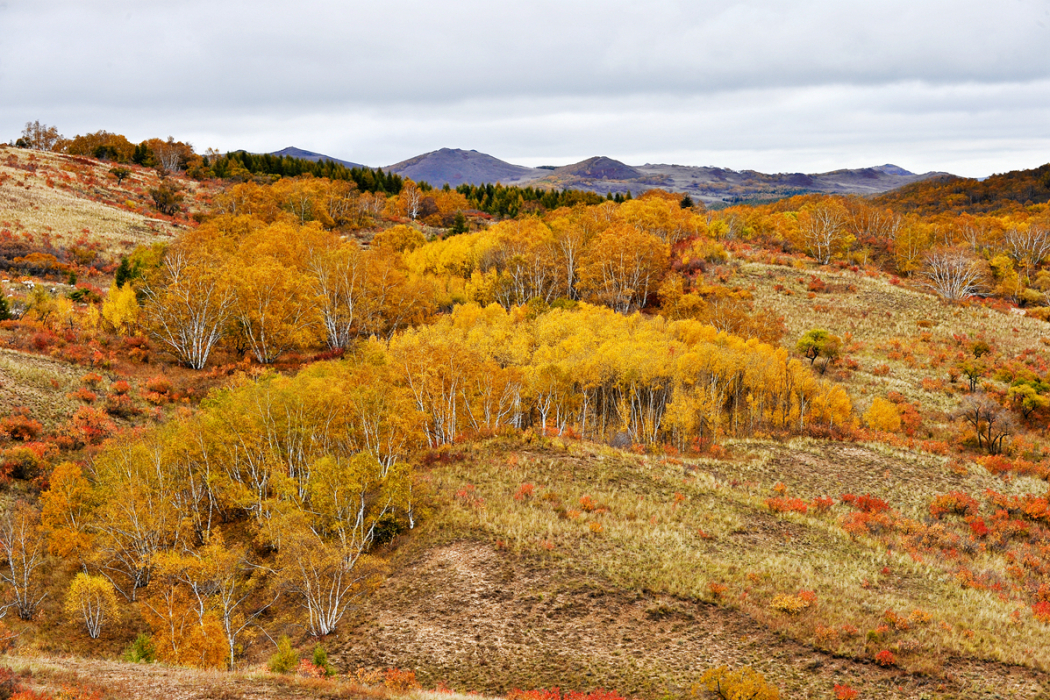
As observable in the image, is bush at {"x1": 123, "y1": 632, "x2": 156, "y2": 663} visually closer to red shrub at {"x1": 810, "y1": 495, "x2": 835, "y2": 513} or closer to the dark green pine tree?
red shrub at {"x1": 810, "y1": 495, "x2": 835, "y2": 513}

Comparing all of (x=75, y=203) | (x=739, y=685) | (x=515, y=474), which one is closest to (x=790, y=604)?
(x=739, y=685)

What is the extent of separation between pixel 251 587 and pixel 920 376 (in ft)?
229

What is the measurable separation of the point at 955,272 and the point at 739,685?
305 feet

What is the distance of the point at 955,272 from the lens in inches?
3551

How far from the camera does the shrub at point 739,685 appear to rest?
19.7 m

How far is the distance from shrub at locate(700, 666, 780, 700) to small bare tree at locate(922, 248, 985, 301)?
85534 millimetres

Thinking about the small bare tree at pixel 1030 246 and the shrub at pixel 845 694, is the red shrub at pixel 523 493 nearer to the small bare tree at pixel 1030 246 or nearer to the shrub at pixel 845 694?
the shrub at pixel 845 694

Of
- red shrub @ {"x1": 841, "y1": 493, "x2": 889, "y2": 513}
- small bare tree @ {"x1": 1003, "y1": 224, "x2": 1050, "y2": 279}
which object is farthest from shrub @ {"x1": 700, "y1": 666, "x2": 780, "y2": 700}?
small bare tree @ {"x1": 1003, "y1": 224, "x2": 1050, "y2": 279}

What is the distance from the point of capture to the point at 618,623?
25.7 metres

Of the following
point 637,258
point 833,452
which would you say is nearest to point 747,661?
point 833,452

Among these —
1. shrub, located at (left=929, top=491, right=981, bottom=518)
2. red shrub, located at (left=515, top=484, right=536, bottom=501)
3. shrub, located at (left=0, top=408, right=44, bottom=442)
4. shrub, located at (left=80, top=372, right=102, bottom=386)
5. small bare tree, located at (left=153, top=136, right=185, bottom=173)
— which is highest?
small bare tree, located at (left=153, top=136, right=185, bottom=173)

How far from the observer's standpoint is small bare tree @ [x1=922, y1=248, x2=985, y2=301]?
287ft

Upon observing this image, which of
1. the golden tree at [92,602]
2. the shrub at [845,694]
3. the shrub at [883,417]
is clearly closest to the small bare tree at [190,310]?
the golden tree at [92,602]

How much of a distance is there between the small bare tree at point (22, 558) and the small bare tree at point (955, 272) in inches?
4033
